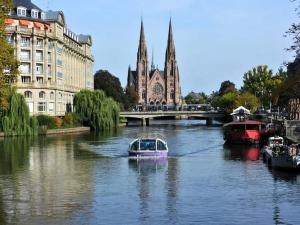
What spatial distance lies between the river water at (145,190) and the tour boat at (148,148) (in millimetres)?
978

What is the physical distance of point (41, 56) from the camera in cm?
11919

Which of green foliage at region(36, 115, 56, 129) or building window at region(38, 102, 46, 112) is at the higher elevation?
building window at region(38, 102, 46, 112)

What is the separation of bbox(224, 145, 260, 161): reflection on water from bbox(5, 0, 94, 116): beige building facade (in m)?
50.7

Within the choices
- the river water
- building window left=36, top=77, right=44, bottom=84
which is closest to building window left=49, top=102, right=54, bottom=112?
building window left=36, top=77, right=44, bottom=84

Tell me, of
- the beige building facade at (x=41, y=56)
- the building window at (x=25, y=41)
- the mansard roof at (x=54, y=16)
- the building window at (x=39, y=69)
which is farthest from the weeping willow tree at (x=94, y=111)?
the mansard roof at (x=54, y=16)

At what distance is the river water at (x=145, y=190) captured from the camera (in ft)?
91.1

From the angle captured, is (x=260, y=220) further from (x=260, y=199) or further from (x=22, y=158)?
(x=22, y=158)

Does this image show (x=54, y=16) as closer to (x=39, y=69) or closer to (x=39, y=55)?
(x=39, y=55)

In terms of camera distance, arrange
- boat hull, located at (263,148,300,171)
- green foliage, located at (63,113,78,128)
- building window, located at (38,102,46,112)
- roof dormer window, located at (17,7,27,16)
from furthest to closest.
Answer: roof dormer window, located at (17,7,27,16), building window, located at (38,102,46,112), green foliage, located at (63,113,78,128), boat hull, located at (263,148,300,171)

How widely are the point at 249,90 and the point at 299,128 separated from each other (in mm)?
79002

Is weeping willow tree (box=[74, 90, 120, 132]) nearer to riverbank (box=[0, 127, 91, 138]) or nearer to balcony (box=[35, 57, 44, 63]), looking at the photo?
riverbank (box=[0, 127, 91, 138])

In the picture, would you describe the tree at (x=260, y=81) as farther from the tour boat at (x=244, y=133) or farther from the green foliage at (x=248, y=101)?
the tour boat at (x=244, y=133)

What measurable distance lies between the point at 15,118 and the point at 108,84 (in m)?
82.0

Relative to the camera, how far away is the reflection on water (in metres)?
56.2
